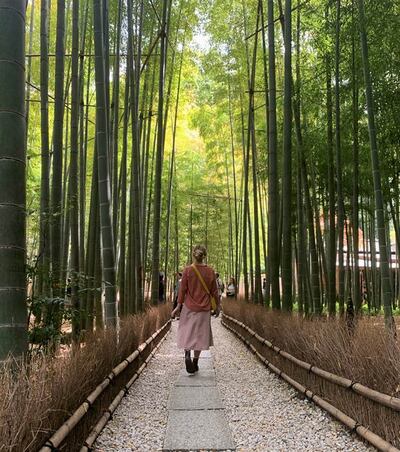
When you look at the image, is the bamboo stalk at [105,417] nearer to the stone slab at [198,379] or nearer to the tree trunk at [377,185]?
the stone slab at [198,379]

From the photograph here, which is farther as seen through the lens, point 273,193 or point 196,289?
point 273,193

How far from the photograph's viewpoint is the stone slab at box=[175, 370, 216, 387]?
4.01 m

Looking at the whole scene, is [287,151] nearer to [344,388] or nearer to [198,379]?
[198,379]

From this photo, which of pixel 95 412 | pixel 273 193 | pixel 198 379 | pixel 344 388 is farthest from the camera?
pixel 273 193

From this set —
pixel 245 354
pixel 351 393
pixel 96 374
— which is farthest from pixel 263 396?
pixel 245 354

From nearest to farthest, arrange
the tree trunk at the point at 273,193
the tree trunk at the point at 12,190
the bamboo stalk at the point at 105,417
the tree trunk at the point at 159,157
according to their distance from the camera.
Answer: the tree trunk at the point at 12,190 → the bamboo stalk at the point at 105,417 → the tree trunk at the point at 273,193 → the tree trunk at the point at 159,157

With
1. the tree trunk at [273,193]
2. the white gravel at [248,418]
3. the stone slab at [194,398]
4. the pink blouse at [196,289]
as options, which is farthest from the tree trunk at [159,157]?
the stone slab at [194,398]

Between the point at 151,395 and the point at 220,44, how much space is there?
7.46m

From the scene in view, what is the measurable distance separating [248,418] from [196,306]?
1.36 metres

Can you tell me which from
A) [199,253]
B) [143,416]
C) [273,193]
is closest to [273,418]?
[143,416]

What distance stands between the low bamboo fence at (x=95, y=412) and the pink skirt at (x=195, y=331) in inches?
16.7

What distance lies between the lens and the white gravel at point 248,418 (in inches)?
97.1

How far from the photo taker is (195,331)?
4191mm

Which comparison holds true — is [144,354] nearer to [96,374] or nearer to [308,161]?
[96,374]
